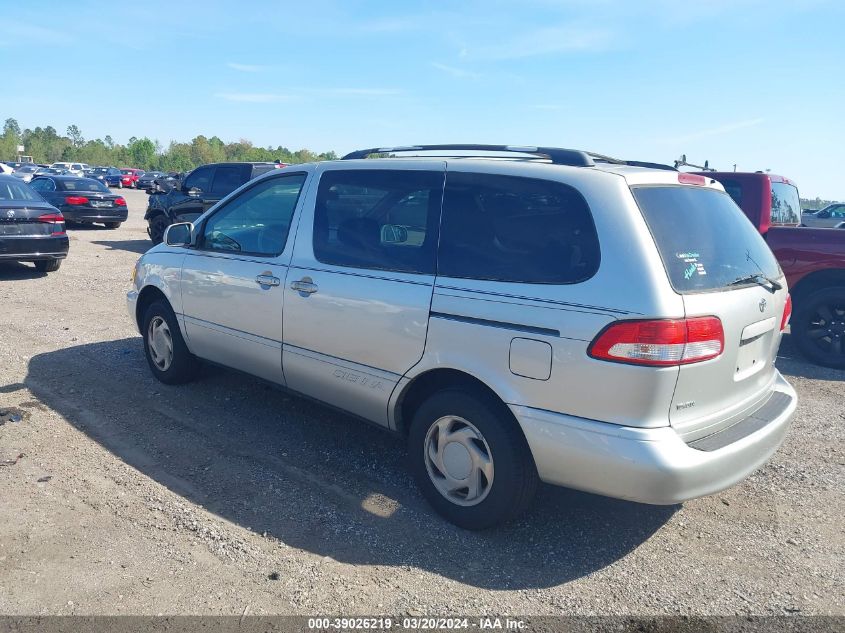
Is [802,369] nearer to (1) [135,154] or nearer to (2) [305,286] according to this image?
(2) [305,286]

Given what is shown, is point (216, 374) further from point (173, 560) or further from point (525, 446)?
point (525, 446)

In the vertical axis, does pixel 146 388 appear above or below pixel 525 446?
below

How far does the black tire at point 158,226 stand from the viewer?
1413 centimetres

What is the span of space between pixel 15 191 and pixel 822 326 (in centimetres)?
1151

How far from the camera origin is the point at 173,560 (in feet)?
10.7

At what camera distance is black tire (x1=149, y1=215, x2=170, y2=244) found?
1413cm

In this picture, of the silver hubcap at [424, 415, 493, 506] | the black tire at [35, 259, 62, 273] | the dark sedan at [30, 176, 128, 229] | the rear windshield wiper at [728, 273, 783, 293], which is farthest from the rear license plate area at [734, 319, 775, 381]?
the dark sedan at [30, 176, 128, 229]

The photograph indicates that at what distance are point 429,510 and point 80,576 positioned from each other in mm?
1772

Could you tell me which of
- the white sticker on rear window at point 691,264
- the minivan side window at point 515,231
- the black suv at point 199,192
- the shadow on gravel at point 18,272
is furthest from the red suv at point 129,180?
the white sticker on rear window at point 691,264

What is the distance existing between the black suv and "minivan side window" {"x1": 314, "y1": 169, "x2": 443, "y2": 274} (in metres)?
9.22

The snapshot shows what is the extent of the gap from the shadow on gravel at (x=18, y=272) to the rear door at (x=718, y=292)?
34.3 ft

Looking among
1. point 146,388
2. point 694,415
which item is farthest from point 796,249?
point 146,388

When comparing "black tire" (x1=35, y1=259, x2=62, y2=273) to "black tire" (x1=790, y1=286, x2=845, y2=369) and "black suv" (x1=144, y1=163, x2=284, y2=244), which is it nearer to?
"black suv" (x1=144, y1=163, x2=284, y2=244)

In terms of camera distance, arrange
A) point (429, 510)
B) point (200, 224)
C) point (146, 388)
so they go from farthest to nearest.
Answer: point (146, 388)
point (200, 224)
point (429, 510)
